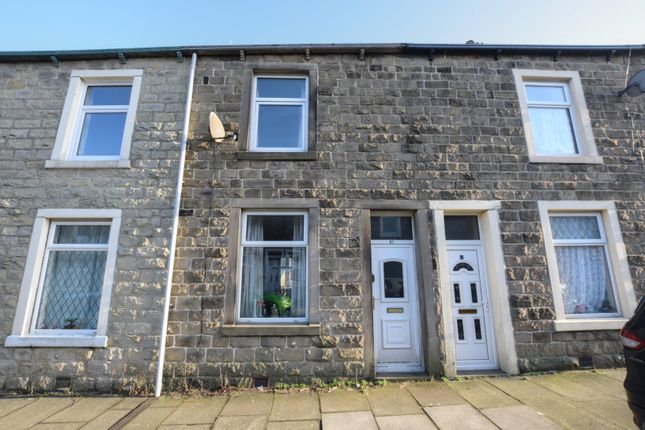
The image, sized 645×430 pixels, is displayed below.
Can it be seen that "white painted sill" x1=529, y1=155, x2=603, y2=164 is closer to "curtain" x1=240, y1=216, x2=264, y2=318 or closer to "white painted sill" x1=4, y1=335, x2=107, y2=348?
"curtain" x1=240, y1=216, x2=264, y2=318

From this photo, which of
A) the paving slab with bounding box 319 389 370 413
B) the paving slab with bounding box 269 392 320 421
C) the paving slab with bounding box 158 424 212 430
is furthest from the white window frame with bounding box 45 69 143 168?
the paving slab with bounding box 319 389 370 413

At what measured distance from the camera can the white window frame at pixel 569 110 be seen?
19.1 ft

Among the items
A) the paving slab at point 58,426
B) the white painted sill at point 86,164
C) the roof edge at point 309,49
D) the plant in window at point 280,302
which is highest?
the roof edge at point 309,49

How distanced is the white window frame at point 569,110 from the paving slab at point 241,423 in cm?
594

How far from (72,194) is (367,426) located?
5.69 m

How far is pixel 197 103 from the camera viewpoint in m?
5.92

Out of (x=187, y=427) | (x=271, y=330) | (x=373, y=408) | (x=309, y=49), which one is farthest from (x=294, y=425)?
(x=309, y=49)

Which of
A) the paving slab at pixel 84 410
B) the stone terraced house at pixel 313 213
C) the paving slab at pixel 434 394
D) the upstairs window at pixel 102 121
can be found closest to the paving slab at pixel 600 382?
the stone terraced house at pixel 313 213

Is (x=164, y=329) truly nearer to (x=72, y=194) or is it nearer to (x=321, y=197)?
(x=72, y=194)

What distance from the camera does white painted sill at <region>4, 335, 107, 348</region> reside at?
15.8ft

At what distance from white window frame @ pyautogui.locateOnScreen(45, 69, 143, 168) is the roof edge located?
361 mm

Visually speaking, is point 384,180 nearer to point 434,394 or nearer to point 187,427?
point 434,394

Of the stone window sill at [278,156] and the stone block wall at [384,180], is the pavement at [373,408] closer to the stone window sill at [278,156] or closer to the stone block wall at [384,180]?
the stone block wall at [384,180]

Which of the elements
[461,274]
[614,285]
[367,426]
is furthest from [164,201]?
[614,285]
